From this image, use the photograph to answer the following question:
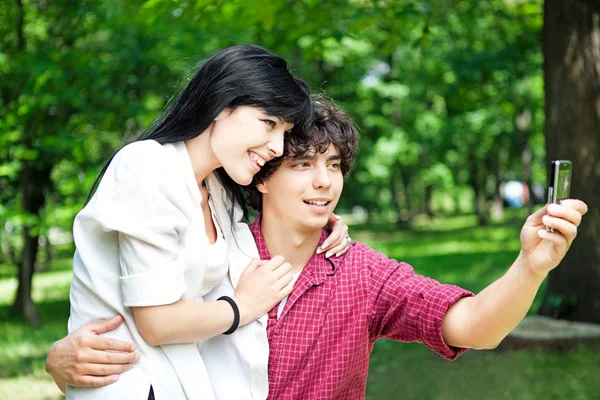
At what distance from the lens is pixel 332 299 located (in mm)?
2473

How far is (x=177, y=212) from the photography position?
2.14 meters

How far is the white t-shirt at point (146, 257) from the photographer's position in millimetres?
2088

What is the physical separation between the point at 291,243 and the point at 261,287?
0.28 meters

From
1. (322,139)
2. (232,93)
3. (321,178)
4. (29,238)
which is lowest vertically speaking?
(29,238)

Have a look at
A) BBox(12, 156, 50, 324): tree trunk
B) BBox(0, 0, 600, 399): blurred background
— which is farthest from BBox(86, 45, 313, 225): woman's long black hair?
BBox(12, 156, 50, 324): tree trunk

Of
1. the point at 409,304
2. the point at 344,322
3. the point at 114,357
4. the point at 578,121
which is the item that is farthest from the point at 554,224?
the point at 578,121

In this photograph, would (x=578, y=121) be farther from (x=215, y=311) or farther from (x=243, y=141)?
(x=215, y=311)

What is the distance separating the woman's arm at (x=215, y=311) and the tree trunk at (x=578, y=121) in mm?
5455

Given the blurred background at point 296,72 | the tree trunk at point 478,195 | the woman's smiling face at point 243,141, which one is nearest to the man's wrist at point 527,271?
the woman's smiling face at point 243,141

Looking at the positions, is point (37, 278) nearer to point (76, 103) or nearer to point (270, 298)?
point (76, 103)

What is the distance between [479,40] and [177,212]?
17639mm

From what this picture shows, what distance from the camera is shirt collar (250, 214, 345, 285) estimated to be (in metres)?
2.53

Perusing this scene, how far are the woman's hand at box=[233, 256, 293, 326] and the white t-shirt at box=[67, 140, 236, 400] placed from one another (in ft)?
0.32

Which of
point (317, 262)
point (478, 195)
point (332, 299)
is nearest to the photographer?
point (332, 299)
